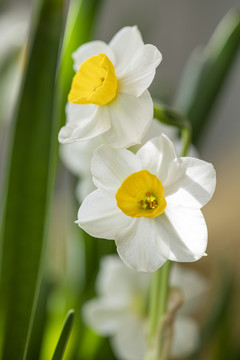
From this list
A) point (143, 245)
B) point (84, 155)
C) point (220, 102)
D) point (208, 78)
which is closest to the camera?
point (143, 245)

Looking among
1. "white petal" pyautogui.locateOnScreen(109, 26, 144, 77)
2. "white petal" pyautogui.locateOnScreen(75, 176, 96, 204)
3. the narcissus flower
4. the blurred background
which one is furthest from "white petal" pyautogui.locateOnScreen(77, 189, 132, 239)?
the blurred background

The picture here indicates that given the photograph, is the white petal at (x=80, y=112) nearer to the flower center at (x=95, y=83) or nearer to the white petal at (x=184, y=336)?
the flower center at (x=95, y=83)

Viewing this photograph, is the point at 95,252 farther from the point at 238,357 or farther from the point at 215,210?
the point at 215,210

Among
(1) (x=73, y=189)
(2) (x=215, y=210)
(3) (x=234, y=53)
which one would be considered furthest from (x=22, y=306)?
(2) (x=215, y=210)

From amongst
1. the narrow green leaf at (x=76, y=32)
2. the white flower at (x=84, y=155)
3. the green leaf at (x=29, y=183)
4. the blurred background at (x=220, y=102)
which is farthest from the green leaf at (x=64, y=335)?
the blurred background at (x=220, y=102)

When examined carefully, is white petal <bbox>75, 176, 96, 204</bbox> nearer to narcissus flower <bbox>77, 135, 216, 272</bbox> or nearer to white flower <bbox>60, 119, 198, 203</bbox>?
white flower <bbox>60, 119, 198, 203</bbox>

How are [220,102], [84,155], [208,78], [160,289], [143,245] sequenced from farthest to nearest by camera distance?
[220,102] < [208,78] < [84,155] < [160,289] < [143,245]

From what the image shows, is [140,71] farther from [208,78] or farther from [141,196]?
[208,78]

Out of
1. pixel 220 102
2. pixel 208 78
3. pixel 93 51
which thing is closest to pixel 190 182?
pixel 93 51
